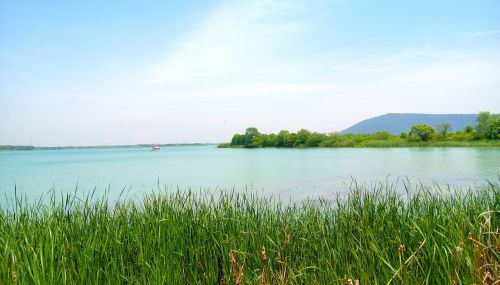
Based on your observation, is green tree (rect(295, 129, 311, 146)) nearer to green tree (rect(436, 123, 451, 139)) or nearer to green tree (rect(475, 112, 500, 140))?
green tree (rect(436, 123, 451, 139))

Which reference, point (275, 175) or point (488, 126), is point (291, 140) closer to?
point (488, 126)

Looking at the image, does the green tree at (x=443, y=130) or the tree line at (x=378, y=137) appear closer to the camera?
the tree line at (x=378, y=137)

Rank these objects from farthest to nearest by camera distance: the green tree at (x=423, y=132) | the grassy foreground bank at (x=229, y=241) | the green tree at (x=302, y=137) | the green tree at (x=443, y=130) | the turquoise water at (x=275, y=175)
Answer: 1. the green tree at (x=302, y=137)
2. the green tree at (x=423, y=132)
3. the green tree at (x=443, y=130)
4. the turquoise water at (x=275, y=175)
5. the grassy foreground bank at (x=229, y=241)

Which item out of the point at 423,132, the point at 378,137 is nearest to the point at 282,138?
the point at 378,137

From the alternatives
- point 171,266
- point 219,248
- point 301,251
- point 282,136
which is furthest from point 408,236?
point 282,136

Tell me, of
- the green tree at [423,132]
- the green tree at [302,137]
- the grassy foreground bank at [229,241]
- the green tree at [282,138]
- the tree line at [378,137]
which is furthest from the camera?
the green tree at [282,138]

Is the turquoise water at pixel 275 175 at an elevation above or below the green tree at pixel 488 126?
below

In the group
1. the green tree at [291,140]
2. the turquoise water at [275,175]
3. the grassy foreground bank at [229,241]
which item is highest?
the green tree at [291,140]

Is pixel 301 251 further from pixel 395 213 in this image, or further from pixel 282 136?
pixel 282 136

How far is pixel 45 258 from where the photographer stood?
2.41 metres

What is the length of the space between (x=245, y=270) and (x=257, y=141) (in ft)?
269

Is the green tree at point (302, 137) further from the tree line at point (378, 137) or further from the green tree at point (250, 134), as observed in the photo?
the green tree at point (250, 134)

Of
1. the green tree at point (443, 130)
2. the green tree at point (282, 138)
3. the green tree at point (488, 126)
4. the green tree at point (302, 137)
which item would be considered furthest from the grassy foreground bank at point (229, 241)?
the green tree at point (282, 138)

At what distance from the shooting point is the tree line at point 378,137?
45.2 metres
